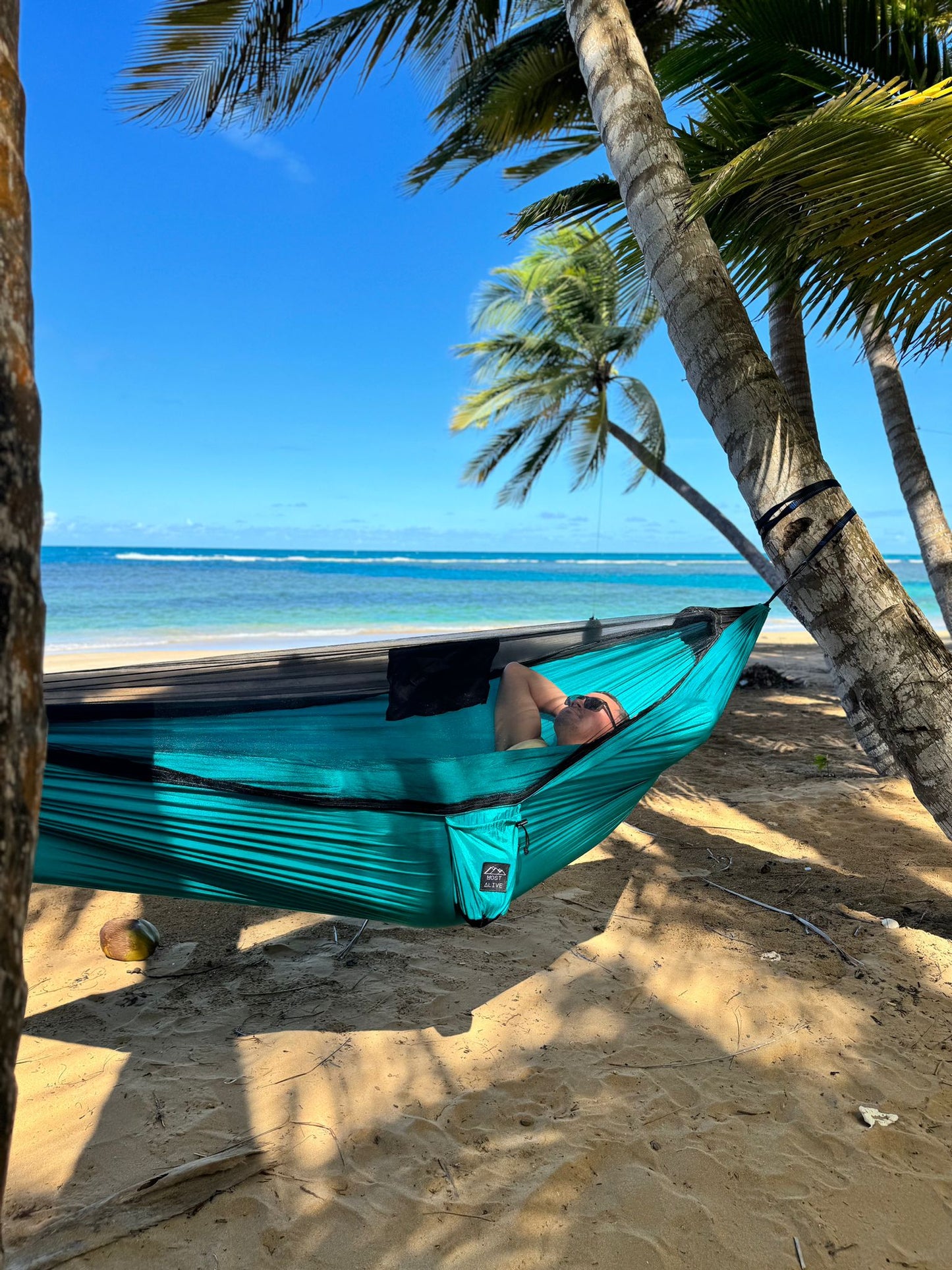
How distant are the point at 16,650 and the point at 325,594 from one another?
16.2 m

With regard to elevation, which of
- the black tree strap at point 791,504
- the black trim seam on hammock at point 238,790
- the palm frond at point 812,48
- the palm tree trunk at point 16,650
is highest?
the palm frond at point 812,48

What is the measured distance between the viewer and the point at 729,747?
380cm

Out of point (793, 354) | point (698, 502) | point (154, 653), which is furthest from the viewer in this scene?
point (154, 653)

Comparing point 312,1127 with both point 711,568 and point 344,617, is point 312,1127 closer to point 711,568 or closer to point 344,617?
point 344,617

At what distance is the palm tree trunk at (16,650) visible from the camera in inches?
25.6

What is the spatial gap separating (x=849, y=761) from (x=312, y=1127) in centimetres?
281

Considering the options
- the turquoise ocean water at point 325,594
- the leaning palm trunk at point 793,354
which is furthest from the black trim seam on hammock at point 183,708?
the turquoise ocean water at point 325,594

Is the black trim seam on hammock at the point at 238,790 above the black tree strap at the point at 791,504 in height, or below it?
below

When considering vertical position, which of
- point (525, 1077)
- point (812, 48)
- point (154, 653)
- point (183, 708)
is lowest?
point (154, 653)

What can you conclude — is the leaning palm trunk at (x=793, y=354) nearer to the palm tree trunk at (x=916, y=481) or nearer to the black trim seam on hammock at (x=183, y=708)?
the palm tree trunk at (x=916, y=481)

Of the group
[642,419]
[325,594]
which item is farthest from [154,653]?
[325,594]

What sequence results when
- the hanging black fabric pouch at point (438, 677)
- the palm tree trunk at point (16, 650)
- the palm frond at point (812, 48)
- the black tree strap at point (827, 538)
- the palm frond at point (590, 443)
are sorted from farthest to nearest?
the palm frond at point (590, 443), the palm frond at point (812, 48), the hanging black fabric pouch at point (438, 677), the black tree strap at point (827, 538), the palm tree trunk at point (16, 650)

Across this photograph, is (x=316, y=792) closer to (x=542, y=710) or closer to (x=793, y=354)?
(x=542, y=710)

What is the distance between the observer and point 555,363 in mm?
6965
